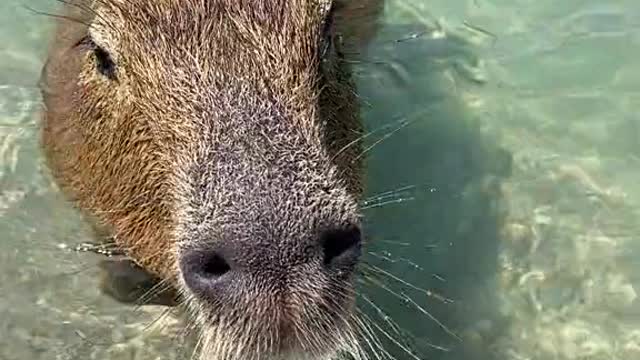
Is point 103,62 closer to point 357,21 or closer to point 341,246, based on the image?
point 341,246

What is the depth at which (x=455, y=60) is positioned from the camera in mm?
6512

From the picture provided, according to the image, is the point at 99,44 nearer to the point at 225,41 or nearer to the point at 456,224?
the point at 225,41

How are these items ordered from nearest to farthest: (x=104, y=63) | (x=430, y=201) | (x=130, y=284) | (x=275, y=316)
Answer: (x=275, y=316), (x=104, y=63), (x=130, y=284), (x=430, y=201)

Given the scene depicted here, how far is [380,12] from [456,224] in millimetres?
1119

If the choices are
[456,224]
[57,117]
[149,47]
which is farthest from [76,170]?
[456,224]

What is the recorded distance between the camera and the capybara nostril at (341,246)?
3.22 meters

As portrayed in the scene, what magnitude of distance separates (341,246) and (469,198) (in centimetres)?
267

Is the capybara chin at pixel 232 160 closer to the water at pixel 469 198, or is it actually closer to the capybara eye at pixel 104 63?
the capybara eye at pixel 104 63

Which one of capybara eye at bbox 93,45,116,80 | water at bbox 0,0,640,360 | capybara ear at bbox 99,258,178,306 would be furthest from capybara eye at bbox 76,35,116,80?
water at bbox 0,0,640,360

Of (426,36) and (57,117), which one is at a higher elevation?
A: (57,117)

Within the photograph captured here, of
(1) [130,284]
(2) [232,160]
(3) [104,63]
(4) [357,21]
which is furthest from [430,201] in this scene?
(2) [232,160]

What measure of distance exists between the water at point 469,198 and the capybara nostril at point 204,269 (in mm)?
1508

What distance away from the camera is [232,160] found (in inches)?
132

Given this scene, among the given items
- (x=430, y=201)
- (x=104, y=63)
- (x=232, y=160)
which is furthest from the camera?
(x=430, y=201)
